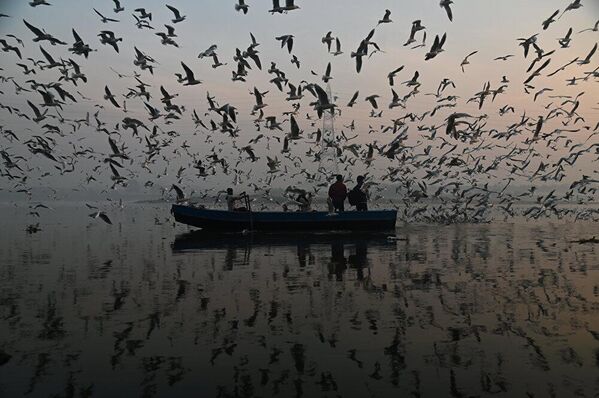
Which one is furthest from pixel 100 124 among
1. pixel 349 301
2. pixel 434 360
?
pixel 434 360

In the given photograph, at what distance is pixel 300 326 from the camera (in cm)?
1118

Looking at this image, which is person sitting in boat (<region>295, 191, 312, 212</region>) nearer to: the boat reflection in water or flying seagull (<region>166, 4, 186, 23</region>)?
the boat reflection in water

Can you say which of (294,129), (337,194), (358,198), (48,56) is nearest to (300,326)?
(294,129)

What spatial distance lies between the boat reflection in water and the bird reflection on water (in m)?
0.32

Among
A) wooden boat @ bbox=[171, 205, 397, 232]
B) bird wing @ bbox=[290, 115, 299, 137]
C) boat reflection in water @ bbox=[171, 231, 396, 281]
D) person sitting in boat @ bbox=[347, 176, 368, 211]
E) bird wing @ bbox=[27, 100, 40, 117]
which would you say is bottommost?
boat reflection in water @ bbox=[171, 231, 396, 281]

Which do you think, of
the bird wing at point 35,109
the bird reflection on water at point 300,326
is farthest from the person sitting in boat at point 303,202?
the bird wing at point 35,109

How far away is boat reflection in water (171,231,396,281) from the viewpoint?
2072 cm

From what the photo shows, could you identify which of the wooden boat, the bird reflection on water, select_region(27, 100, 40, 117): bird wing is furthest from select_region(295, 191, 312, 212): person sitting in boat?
select_region(27, 100, 40, 117): bird wing

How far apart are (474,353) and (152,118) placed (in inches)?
575

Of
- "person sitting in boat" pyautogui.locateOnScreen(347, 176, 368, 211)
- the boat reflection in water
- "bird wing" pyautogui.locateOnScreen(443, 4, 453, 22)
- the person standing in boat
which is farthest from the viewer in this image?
"person sitting in boat" pyautogui.locateOnScreen(347, 176, 368, 211)

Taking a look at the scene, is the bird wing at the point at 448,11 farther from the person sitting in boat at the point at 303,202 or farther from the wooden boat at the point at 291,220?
the person sitting in boat at the point at 303,202

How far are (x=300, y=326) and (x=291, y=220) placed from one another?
908 inches

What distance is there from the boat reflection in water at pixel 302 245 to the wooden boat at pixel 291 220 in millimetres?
645

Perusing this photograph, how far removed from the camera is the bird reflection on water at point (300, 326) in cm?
806
